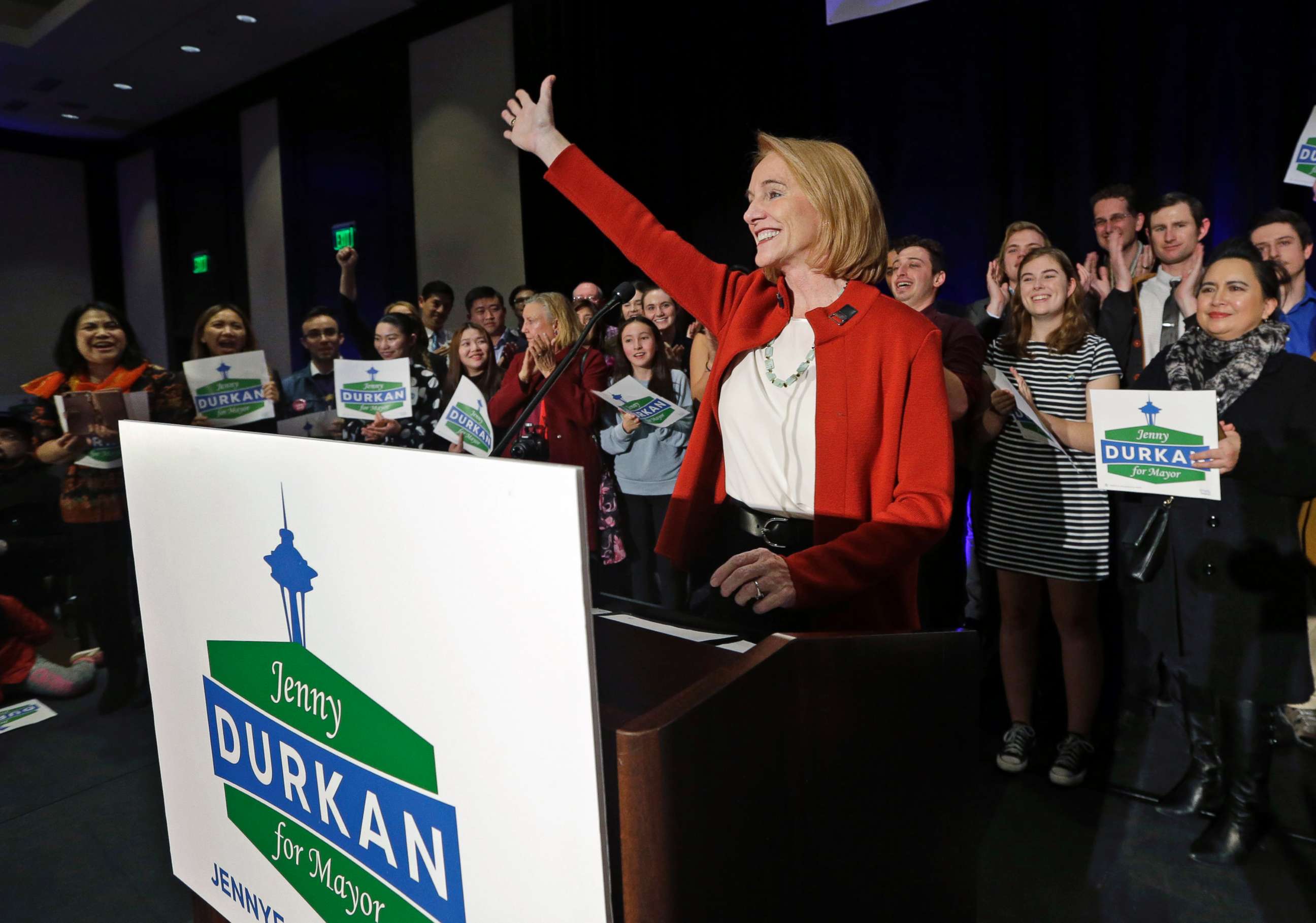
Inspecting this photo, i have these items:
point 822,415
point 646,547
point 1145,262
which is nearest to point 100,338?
point 646,547

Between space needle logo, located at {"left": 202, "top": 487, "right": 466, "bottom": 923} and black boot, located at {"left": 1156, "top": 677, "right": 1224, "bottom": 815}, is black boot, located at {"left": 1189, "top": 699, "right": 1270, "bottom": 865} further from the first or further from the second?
space needle logo, located at {"left": 202, "top": 487, "right": 466, "bottom": 923}

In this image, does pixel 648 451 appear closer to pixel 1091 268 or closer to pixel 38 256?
pixel 1091 268

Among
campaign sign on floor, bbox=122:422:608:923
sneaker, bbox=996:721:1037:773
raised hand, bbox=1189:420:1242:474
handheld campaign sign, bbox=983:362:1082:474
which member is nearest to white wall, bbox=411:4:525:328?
handheld campaign sign, bbox=983:362:1082:474

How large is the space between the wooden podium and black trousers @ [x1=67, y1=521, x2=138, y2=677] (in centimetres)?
271

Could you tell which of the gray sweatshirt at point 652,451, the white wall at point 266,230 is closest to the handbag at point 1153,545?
the gray sweatshirt at point 652,451

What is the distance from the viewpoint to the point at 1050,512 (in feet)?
7.80

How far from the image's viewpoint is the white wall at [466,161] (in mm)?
6098

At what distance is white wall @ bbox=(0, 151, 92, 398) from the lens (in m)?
10.1

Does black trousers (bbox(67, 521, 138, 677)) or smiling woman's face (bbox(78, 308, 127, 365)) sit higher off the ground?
smiling woman's face (bbox(78, 308, 127, 365))

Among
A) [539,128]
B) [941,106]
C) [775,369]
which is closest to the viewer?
[775,369]

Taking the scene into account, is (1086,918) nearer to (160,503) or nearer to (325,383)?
(160,503)

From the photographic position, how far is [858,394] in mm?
1220

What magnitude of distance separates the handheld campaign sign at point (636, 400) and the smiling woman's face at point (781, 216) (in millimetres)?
1450

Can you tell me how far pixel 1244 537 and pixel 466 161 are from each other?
575cm
